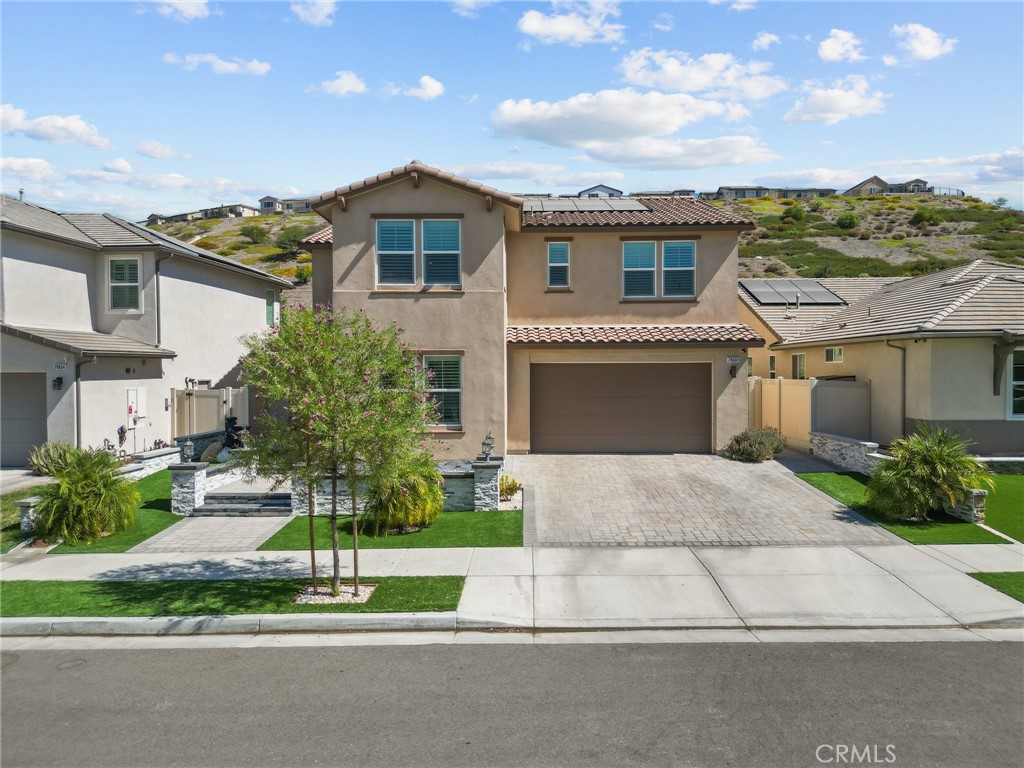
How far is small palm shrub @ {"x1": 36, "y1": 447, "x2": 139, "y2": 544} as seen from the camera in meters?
11.7

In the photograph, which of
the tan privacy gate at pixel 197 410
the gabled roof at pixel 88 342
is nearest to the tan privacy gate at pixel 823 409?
the tan privacy gate at pixel 197 410

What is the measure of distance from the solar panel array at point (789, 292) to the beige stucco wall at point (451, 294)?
14.2 m

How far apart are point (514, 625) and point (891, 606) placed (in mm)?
4834

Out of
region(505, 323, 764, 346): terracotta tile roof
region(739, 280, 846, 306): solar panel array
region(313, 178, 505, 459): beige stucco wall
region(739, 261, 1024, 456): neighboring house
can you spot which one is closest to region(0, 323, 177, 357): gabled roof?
region(313, 178, 505, 459): beige stucco wall

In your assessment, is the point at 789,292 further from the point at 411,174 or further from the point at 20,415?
the point at 20,415

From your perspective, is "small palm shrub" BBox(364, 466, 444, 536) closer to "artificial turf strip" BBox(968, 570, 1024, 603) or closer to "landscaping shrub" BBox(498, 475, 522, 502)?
"landscaping shrub" BBox(498, 475, 522, 502)

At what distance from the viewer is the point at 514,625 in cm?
803

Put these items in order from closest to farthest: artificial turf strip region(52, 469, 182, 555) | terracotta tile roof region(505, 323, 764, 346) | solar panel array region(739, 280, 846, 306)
Answer: artificial turf strip region(52, 469, 182, 555) < terracotta tile roof region(505, 323, 764, 346) < solar panel array region(739, 280, 846, 306)

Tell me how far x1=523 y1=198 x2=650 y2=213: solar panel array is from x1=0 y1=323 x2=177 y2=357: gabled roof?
11.6 metres

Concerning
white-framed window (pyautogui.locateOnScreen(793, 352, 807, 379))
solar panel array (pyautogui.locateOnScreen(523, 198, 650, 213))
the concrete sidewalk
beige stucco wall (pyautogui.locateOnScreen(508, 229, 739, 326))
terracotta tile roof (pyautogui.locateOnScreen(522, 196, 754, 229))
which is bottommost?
the concrete sidewalk

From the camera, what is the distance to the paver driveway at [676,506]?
37.6ft

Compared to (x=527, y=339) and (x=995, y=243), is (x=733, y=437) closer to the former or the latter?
(x=527, y=339)

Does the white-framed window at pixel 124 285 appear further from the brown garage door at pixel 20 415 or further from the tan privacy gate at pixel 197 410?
the brown garage door at pixel 20 415

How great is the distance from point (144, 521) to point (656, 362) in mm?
12563
